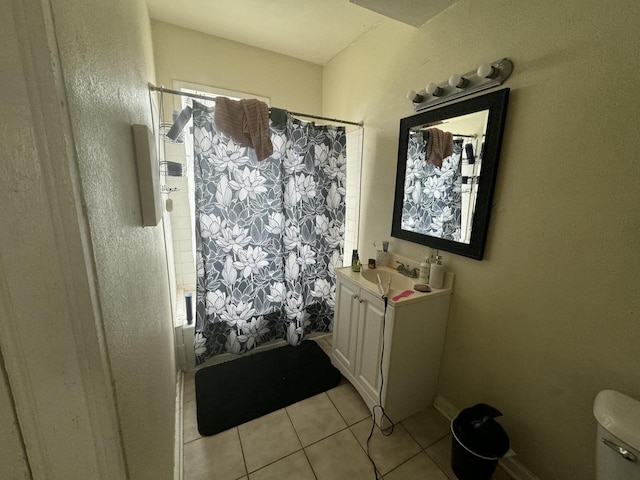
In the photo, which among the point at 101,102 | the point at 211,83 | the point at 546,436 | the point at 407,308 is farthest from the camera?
the point at 211,83

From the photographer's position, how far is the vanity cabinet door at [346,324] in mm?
1697

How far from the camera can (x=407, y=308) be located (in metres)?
1.40

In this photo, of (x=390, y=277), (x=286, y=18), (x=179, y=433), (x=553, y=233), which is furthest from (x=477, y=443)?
(x=286, y=18)

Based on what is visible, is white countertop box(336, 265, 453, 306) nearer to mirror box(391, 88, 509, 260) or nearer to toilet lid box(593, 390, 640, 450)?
mirror box(391, 88, 509, 260)

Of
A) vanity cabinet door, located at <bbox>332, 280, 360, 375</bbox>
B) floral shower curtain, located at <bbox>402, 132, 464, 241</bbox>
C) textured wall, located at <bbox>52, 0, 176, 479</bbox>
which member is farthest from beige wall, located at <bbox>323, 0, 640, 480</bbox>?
textured wall, located at <bbox>52, 0, 176, 479</bbox>

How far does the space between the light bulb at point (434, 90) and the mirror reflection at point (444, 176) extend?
0.50 ft

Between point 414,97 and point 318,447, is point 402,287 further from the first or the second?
point 414,97

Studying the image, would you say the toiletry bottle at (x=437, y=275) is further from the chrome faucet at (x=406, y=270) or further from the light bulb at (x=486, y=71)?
the light bulb at (x=486, y=71)

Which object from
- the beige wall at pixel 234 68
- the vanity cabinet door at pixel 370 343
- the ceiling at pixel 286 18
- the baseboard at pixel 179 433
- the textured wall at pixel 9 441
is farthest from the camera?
the beige wall at pixel 234 68

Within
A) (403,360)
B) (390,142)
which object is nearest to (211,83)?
(390,142)

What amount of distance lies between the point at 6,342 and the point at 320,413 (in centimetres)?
168

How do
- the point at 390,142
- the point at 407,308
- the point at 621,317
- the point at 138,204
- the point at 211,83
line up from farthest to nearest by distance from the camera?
the point at 211,83 < the point at 390,142 < the point at 407,308 < the point at 621,317 < the point at 138,204

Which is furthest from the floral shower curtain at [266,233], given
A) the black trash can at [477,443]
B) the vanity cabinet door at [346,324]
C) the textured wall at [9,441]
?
the textured wall at [9,441]

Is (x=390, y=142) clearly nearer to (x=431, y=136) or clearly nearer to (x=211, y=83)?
(x=431, y=136)
